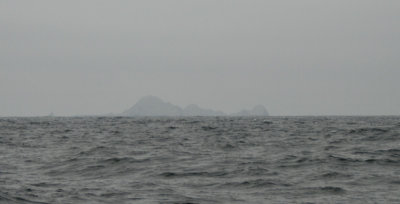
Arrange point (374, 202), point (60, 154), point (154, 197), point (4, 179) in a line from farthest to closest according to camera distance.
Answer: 1. point (60, 154)
2. point (4, 179)
3. point (154, 197)
4. point (374, 202)

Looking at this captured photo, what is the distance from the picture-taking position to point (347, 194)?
12945mm

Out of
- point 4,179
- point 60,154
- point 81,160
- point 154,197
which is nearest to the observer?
point 154,197

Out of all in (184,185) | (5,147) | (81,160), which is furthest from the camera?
(5,147)

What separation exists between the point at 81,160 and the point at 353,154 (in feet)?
39.9

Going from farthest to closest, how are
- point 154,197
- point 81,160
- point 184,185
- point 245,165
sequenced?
1. point 81,160
2. point 245,165
3. point 184,185
4. point 154,197

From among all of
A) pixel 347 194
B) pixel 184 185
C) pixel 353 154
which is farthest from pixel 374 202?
pixel 353 154

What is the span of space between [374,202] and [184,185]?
550 centimetres

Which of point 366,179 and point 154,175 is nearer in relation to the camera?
point 366,179

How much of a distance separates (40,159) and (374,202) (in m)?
15.3

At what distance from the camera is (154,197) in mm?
12695

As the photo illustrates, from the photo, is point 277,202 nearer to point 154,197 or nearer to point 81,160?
→ point 154,197

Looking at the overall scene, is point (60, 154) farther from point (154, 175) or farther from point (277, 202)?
point (277, 202)

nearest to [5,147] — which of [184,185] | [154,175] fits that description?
[154,175]

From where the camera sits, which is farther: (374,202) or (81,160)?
(81,160)
